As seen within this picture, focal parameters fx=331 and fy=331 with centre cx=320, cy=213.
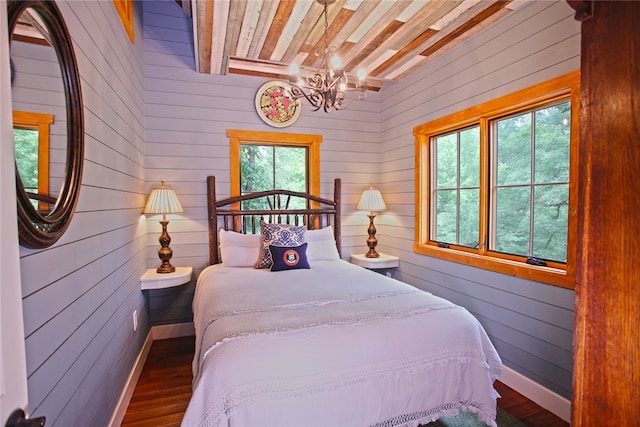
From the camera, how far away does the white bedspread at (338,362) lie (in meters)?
1.40

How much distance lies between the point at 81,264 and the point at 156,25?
9.00 feet

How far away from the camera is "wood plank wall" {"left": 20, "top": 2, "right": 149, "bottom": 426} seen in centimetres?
113

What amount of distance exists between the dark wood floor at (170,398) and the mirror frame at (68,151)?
1553mm

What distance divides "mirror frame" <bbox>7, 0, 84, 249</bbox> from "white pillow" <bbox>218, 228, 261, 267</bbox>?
1.83m

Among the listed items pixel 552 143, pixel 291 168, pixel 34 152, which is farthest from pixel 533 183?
pixel 34 152

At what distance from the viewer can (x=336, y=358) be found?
153 cm

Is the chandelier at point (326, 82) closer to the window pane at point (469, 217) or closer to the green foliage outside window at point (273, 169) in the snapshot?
the window pane at point (469, 217)

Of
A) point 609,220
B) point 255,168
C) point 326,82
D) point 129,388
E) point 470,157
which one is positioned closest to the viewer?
point 609,220

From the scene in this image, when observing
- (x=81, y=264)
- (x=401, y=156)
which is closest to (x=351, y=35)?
(x=401, y=156)

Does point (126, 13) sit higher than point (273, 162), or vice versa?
point (126, 13)

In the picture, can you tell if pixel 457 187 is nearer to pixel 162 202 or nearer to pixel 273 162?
pixel 273 162

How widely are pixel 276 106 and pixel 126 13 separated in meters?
1.56

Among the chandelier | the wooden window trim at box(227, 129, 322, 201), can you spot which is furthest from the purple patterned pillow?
the chandelier

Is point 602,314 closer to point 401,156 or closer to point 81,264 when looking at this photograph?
point 81,264
